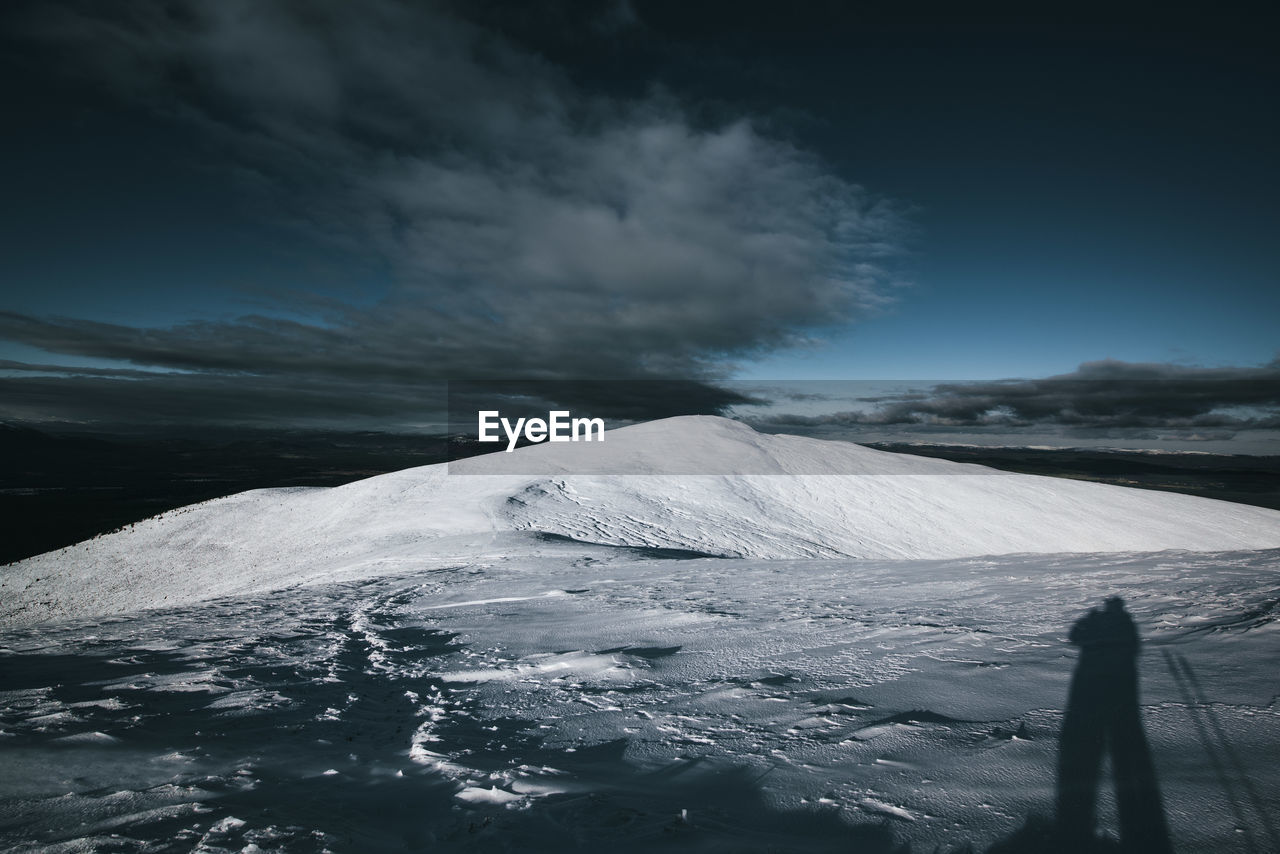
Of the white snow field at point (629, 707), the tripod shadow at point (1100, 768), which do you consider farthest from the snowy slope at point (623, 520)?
the tripod shadow at point (1100, 768)

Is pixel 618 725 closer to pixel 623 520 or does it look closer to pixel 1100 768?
pixel 1100 768

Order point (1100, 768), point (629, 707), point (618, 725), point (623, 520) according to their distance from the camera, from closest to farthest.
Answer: point (1100, 768)
point (618, 725)
point (629, 707)
point (623, 520)

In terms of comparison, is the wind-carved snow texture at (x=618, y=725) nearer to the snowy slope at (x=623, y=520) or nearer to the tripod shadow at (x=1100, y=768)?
the tripod shadow at (x=1100, y=768)

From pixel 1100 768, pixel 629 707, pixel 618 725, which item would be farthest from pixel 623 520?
pixel 1100 768

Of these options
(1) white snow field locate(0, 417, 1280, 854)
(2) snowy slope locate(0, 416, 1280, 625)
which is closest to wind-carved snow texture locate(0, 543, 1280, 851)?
(1) white snow field locate(0, 417, 1280, 854)

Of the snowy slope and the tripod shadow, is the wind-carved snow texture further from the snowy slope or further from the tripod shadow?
the snowy slope

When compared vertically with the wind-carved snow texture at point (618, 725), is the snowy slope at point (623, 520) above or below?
below
